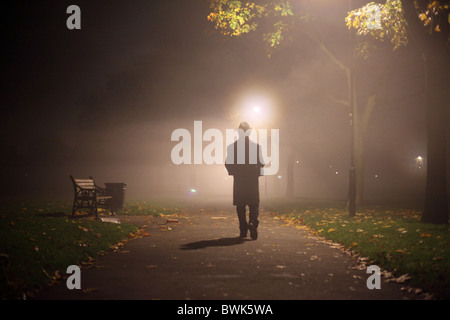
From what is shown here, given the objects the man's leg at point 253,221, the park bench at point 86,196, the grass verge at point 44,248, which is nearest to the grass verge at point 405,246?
the man's leg at point 253,221

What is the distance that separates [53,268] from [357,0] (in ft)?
53.6

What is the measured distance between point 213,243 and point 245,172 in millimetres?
1784

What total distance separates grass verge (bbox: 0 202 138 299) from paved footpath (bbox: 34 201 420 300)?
0.30 m

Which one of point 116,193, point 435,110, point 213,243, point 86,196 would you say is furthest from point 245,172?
point 116,193

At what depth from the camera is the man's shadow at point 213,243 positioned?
7919 mm

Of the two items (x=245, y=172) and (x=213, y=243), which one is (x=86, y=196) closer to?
(x=213, y=243)

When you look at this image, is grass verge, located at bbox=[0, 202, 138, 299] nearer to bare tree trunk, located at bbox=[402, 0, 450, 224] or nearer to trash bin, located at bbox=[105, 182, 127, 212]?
trash bin, located at bbox=[105, 182, 127, 212]

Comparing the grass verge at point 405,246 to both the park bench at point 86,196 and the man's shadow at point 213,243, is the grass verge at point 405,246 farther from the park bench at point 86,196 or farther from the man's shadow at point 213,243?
the park bench at point 86,196

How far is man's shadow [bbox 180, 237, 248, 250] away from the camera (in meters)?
7.92

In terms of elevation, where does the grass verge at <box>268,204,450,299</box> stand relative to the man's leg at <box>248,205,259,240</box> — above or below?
below

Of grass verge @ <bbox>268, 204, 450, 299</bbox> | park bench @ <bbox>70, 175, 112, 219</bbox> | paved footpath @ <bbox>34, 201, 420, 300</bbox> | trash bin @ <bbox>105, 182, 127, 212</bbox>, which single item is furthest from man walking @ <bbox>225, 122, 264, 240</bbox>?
trash bin @ <bbox>105, 182, 127, 212</bbox>

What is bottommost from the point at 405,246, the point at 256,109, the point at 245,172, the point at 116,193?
the point at 405,246

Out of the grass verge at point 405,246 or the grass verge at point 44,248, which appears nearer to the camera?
the grass verge at point 44,248

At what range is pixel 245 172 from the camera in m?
8.98
